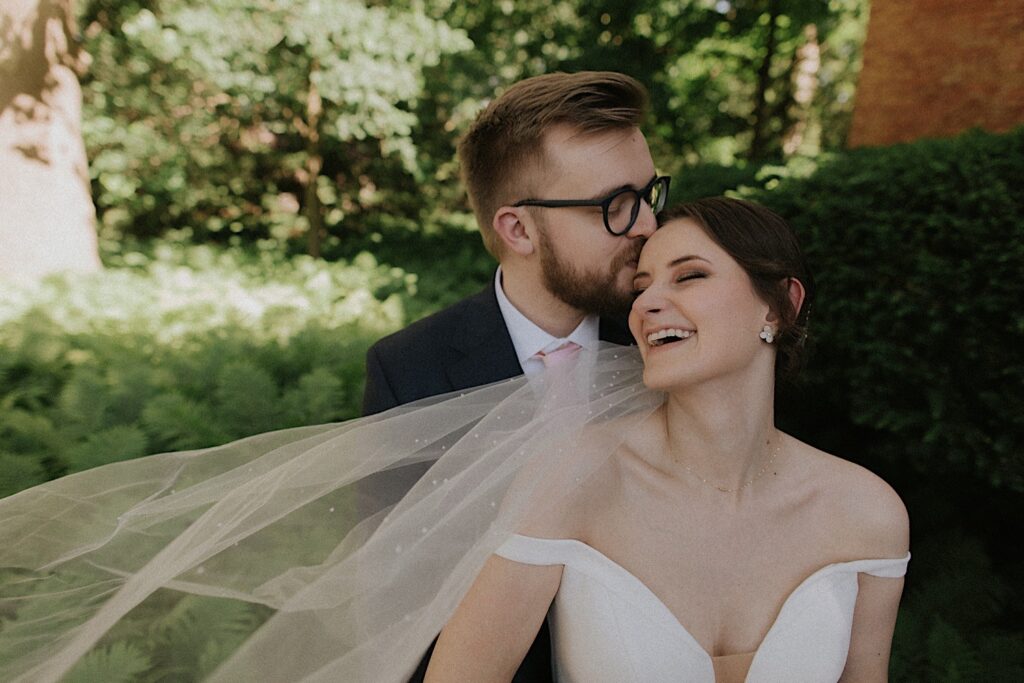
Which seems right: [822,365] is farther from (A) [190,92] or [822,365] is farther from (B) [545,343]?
(A) [190,92]

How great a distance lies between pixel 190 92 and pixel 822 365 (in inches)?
456

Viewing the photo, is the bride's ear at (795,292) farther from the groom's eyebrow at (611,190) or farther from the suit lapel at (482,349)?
the suit lapel at (482,349)

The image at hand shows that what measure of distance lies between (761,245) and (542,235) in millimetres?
826

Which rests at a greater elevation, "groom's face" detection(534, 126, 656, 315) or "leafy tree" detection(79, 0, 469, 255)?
"leafy tree" detection(79, 0, 469, 255)

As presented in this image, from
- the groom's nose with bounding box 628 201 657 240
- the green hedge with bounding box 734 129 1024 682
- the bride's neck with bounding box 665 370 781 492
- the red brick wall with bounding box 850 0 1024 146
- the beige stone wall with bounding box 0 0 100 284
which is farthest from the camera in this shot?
the beige stone wall with bounding box 0 0 100 284

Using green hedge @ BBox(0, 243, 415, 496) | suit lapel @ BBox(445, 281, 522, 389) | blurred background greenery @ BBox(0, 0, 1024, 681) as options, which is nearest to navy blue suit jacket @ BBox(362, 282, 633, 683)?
suit lapel @ BBox(445, 281, 522, 389)

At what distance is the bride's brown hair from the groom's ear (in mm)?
636

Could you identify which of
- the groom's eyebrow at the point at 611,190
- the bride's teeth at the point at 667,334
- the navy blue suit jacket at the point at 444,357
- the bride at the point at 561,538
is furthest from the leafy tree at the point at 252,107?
the bride's teeth at the point at 667,334

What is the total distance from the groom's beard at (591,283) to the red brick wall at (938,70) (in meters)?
4.26

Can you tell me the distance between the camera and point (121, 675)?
197 centimetres

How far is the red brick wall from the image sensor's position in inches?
202

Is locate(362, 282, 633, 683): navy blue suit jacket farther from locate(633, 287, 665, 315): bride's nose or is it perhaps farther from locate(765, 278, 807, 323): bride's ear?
locate(765, 278, 807, 323): bride's ear

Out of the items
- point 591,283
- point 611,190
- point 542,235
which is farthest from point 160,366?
point 611,190

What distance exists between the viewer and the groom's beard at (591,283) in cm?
232
